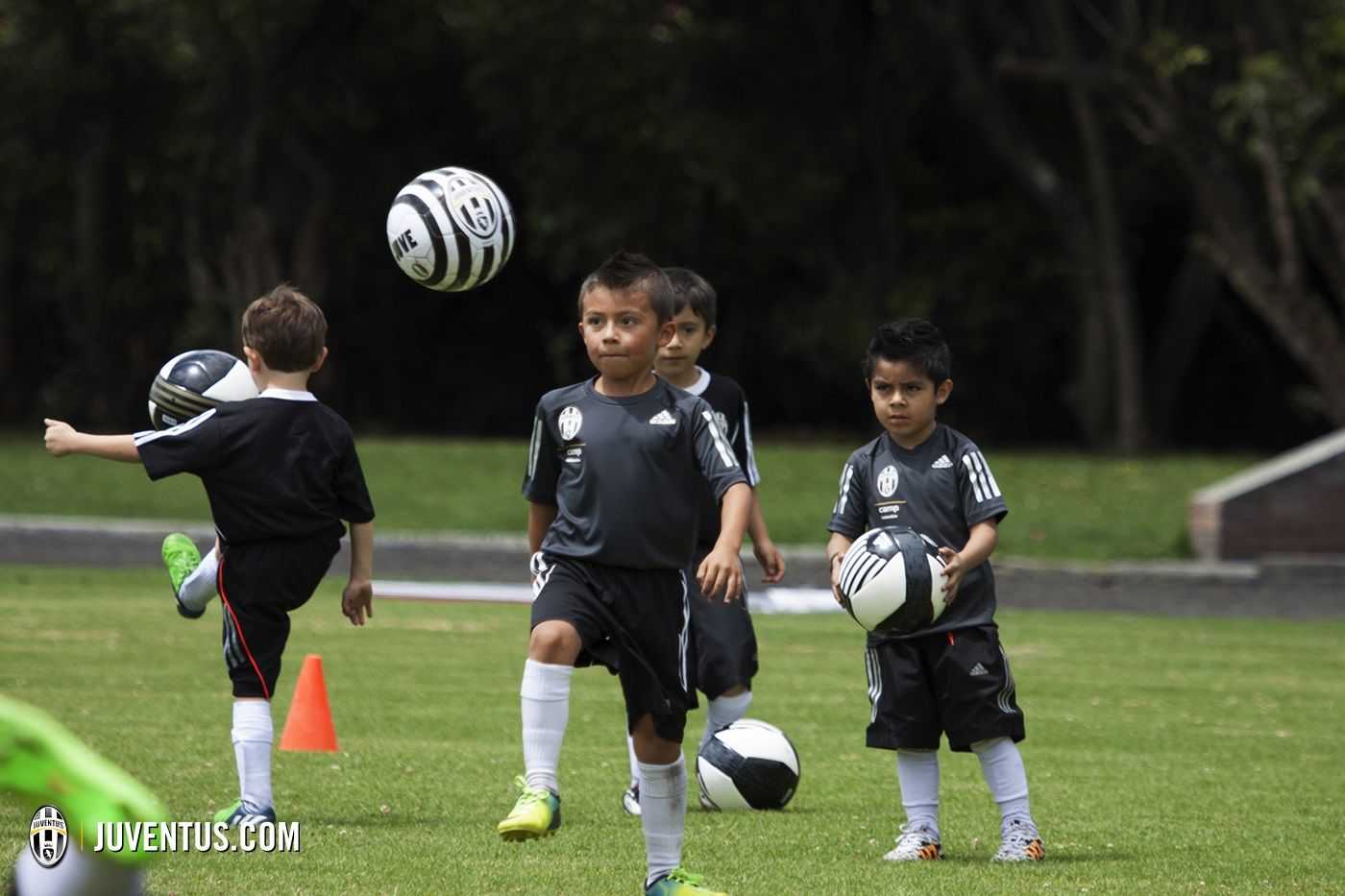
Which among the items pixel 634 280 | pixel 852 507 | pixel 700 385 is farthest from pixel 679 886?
pixel 700 385

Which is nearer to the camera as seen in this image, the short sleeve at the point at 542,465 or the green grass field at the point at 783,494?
the short sleeve at the point at 542,465

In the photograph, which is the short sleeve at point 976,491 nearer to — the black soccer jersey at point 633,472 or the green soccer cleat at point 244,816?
the black soccer jersey at point 633,472

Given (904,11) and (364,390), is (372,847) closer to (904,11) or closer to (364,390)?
(904,11)

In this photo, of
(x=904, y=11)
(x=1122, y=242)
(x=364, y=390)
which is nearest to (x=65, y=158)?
(x=364, y=390)

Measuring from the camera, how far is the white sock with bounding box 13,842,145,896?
136 inches

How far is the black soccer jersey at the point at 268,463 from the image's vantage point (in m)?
6.83

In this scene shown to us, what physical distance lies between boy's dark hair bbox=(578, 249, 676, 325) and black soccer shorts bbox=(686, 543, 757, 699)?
189 centimetres

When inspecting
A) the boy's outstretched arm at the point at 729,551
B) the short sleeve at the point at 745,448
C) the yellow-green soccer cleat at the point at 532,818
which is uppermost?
the short sleeve at the point at 745,448

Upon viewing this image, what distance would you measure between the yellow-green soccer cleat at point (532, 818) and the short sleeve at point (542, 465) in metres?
0.93

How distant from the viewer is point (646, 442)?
5973mm

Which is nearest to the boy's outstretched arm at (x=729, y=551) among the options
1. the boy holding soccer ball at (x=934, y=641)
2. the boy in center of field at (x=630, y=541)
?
the boy in center of field at (x=630, y=541)

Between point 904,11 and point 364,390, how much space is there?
12.5m

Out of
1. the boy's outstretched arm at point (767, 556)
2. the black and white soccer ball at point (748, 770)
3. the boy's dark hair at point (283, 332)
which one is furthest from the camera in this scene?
the black and white soccer ball at point (748, 770)

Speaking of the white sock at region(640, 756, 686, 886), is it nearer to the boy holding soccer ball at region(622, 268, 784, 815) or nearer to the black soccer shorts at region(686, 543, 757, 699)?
the boy holding soccer ball at region(622, 268, 784, 815)
